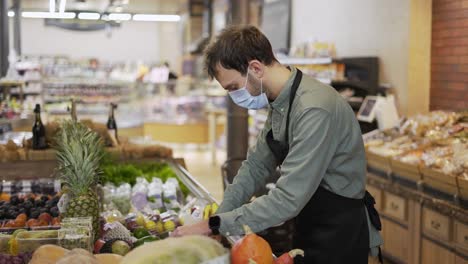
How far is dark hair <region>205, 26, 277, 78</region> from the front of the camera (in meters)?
2.57

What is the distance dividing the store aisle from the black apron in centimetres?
629

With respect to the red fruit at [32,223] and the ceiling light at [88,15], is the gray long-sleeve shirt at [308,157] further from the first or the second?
the ceiling light at [88,15]

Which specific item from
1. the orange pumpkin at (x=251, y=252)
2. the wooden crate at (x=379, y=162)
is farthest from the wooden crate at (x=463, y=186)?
the orange pumpkin at (x=251, y=252)

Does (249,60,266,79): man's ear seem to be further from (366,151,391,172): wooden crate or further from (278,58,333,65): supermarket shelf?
(278,58,333,65): supermarket shelf

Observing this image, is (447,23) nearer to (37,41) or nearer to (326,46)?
(326,46)

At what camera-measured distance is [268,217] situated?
247cm

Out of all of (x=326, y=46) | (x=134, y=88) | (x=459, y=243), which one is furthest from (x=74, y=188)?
(x=134, y=88)

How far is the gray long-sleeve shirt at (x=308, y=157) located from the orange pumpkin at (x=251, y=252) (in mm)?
264

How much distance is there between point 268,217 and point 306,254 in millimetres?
529

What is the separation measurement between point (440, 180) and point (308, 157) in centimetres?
282

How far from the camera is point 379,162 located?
608cm

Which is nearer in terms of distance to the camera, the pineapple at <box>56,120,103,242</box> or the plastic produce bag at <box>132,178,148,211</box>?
the pineapple at <box>56,120,103,242</box>

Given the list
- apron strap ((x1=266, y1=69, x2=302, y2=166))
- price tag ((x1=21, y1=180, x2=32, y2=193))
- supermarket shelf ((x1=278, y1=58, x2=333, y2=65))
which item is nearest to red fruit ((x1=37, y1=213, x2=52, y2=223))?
price tag ((x1=21, y1=180, x2=32, y2=193))

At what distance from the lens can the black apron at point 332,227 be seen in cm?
280
